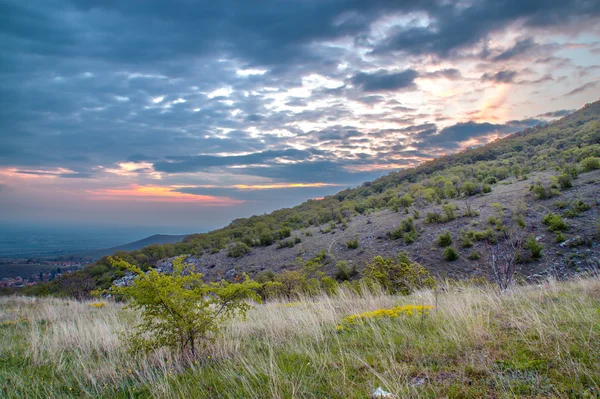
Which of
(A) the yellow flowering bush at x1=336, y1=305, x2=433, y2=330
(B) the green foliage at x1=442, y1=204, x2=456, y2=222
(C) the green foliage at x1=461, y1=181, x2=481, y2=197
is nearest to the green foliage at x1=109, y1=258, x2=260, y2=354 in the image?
(A) the yellow flowering bush at x1=336, y1=305, x2=433, y2=330

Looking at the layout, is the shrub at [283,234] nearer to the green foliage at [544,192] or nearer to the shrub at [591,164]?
the green foliage at [544,192]

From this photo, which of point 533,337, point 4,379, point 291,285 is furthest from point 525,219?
point 4,379

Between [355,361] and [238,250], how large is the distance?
26725 mm

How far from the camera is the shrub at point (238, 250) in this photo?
94.9ft

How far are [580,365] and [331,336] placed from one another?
2909mm

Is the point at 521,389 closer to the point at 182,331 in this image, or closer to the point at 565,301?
the point at 565,301

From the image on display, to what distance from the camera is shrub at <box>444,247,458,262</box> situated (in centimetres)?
1584

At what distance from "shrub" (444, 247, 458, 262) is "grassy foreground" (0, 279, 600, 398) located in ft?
35.1

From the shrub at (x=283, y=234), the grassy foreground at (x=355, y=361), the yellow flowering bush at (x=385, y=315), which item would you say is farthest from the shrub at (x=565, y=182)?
the shrub at (x=283, y=234)

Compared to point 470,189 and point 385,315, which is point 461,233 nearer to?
point 470,189

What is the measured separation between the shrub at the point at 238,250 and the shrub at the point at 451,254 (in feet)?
60.0

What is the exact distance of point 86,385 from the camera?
3.72 meters

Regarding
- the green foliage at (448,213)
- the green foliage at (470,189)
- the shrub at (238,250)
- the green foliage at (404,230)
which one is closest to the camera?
the green foliage at (404,230)

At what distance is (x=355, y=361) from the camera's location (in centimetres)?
345
